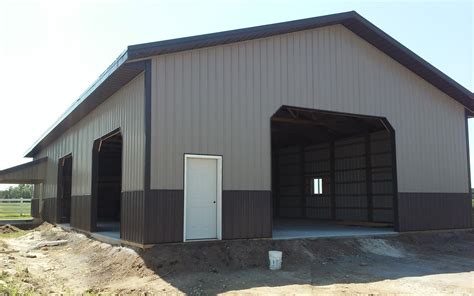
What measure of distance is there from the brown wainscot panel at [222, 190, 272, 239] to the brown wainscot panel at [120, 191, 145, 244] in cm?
215

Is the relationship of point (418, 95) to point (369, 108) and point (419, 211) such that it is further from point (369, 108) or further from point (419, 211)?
point (419, 211)

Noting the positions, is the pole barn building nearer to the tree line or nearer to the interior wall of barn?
the interior wall of barn

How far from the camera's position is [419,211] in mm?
16719

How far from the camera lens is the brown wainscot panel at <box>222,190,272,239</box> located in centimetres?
1298

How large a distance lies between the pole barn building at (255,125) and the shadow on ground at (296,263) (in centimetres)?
60

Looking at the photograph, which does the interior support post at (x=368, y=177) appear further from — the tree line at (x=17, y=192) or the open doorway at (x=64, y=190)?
the tree line at (x=17, y=192)

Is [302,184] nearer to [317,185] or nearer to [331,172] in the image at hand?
[317,185]

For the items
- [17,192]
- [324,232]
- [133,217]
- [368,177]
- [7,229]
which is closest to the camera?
[133,217]

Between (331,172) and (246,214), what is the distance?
12.2 m

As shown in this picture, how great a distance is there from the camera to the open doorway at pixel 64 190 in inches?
982

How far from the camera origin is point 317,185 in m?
26.0

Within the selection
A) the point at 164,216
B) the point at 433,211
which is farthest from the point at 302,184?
the point at 164,216

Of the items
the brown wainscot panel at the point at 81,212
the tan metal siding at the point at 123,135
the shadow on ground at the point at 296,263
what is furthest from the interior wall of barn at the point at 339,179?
the brown wainscot panel at the point at 81,212

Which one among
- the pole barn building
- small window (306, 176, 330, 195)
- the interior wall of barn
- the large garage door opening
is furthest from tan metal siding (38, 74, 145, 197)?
small window (306, 176, 330, 195)
